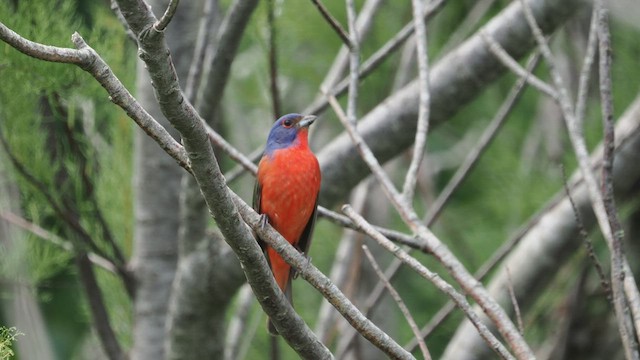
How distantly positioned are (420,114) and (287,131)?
1.44 meters

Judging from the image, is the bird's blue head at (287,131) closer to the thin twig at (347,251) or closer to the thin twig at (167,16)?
the thin twig at (347,251)

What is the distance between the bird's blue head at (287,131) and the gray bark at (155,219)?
0.48m

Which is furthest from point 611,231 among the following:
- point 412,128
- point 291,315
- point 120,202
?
point 120,202

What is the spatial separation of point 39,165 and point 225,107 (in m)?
2.75

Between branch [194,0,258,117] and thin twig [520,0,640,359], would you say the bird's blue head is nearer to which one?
branch [194,0,258,117]

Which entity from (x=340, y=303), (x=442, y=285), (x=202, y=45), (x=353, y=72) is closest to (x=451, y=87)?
(x=353, y=72)

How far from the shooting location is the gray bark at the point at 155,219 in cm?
450

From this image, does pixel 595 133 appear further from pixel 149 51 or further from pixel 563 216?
pixel 149 51

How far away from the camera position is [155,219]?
456 centimetres

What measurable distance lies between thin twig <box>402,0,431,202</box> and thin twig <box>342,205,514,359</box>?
1.04 ft

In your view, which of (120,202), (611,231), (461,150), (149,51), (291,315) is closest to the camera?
(149,51)

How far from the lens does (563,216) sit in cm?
421

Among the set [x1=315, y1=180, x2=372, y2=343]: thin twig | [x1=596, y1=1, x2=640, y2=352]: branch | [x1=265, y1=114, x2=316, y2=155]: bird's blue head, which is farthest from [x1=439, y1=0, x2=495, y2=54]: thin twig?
[x1=596, y1=1, x2=640, y2=352]: branch

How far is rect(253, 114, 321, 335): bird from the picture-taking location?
4.04m
